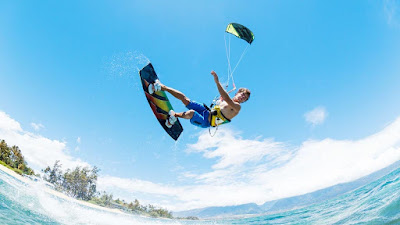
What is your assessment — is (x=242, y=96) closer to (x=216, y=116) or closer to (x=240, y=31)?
(x=216, y=116)

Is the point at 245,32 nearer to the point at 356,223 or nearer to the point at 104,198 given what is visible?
the point at 356,223

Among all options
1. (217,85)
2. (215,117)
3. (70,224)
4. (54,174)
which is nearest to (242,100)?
(215,117)

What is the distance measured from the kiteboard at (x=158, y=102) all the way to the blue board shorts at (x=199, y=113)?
2.17 meters

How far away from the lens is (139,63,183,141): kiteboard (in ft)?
29.3

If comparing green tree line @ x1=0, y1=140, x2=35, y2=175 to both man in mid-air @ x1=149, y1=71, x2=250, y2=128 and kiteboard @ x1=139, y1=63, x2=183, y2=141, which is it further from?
man in mid-air @ x1=149, y1=71, x2=250, y2=128

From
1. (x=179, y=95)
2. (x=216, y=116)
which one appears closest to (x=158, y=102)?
(x=179, y=95)

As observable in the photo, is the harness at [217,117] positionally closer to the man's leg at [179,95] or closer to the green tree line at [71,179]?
the man's leg at [179,95]

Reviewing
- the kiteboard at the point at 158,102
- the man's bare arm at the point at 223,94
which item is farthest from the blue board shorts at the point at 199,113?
the kiteboard at the point at 158,102

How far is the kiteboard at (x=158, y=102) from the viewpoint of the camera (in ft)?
29.3

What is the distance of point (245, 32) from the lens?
9242mm

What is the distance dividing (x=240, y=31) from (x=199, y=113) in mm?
4141

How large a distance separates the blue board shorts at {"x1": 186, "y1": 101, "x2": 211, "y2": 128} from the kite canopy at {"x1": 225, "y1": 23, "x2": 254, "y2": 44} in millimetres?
3718

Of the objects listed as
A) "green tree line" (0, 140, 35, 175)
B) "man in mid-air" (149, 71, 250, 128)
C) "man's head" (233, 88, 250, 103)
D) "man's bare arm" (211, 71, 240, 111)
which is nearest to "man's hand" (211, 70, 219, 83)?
"man's bare arm" (211, 71, 240, 111)

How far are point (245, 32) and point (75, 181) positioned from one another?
92915mm
